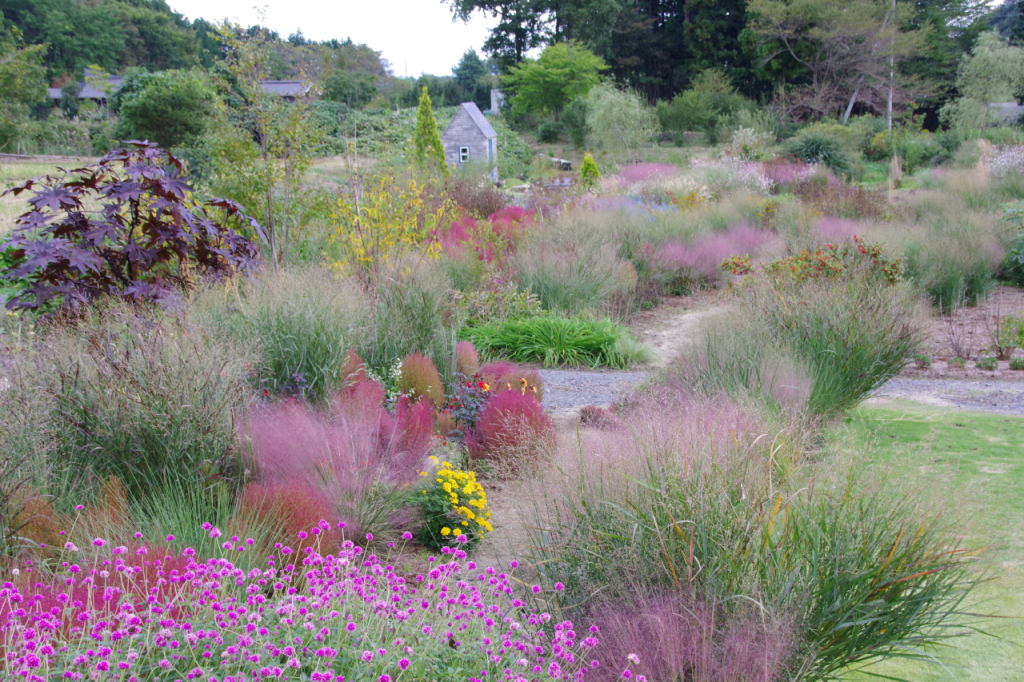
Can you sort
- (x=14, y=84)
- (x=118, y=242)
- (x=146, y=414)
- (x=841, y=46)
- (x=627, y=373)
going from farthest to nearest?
(x=841, y=46) → (x=14, y=84) → (x=627, y=373) → (x=118, y=242) → (x=146, y=414)

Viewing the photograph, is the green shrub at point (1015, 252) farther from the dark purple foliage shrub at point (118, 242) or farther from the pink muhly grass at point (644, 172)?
the dark purple foliage shrub at point (118, 242)

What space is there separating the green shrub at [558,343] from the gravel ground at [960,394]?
7.86ft

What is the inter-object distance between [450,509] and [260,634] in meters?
1.92

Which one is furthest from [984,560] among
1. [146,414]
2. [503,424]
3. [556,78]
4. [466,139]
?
[556,78]

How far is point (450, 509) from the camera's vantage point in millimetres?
3662

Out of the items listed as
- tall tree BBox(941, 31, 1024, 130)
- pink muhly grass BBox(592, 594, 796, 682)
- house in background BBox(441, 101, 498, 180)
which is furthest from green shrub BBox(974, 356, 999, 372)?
tall tree BBox(941, 31, 1024, 130)

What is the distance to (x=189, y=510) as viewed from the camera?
287cm

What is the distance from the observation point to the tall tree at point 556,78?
3588cm

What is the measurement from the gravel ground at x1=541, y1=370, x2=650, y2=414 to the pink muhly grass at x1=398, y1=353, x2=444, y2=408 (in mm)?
1047

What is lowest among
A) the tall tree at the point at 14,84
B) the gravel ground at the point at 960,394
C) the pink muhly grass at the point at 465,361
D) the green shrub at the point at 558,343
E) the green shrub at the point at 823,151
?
the gravel ground at the point at 960,394

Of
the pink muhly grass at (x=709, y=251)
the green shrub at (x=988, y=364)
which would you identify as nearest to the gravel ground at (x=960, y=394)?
the green shrub at (x=988, y=364)

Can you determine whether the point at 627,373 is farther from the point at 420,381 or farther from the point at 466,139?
the point at 466,139

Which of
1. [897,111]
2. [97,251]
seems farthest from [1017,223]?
[897,111]

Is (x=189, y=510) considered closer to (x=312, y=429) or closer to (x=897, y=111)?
(x=312, y=429)
